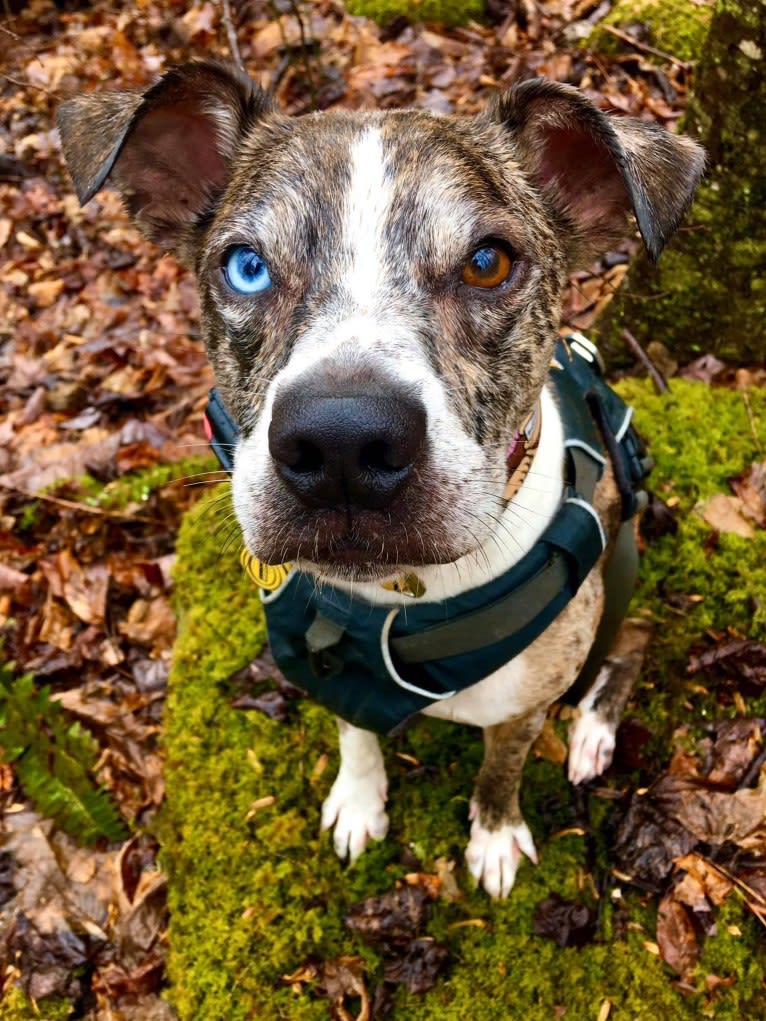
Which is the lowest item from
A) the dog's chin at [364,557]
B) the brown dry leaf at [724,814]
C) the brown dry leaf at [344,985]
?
the brown dry leaf at [344,985]

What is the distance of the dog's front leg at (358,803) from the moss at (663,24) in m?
5.66

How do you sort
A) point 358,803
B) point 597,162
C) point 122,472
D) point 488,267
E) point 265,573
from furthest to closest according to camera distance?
point 122,472, point 358,803, point 265,573, point 597,162, point 488,267

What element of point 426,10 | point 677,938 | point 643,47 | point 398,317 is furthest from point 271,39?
point 677,938

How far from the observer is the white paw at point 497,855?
10.5 feet

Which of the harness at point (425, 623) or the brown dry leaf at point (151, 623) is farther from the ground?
the harness at point (425, 623)

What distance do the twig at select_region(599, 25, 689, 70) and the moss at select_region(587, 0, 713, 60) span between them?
3 centimetres

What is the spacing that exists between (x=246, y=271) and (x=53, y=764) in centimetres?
248

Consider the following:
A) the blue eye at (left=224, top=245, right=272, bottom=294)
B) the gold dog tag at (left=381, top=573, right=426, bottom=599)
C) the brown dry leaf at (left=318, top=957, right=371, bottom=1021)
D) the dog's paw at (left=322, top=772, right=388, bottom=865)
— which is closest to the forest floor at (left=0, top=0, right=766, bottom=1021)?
the brown dry leaf at (left=318, top=957, right=371, bottom=1021)

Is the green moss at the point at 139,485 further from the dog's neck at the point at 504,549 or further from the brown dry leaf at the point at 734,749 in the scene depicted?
the brown dry leaf at the point at 734,749

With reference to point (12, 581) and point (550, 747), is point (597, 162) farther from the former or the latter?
point (12, 581)

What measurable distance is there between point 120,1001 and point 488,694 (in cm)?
216

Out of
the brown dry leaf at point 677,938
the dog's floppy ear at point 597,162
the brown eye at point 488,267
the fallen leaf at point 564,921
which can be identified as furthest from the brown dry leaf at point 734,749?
the brown eye at point 488,267

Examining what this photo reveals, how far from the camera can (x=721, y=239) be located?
4051 mm

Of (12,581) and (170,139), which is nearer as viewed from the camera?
(170,139)
